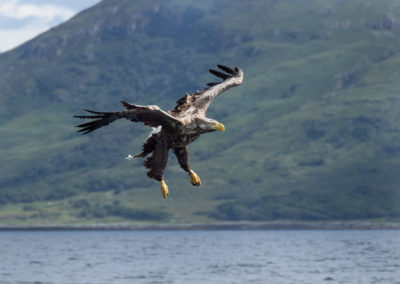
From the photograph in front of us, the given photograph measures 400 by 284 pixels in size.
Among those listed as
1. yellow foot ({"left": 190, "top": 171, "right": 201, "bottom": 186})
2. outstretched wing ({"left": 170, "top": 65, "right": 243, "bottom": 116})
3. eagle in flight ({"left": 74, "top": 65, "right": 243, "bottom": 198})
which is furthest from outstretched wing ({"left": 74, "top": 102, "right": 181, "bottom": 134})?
yellow foot ({"left": 190, "top": 171, "right": 201, "bottom": 186})

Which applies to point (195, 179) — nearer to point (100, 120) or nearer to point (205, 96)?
point (100, 120)

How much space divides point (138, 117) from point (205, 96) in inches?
145

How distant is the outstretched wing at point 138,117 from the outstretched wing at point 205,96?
93 cm

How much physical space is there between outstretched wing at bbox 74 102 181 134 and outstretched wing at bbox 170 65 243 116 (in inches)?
36.6

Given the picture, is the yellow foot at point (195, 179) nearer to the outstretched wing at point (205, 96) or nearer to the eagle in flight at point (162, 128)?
the eagle in flight at point (162, 128)

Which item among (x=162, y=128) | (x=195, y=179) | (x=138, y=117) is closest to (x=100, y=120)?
(x=138, y=117)

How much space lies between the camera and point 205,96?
1021 inches

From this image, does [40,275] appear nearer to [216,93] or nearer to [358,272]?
[358,272]

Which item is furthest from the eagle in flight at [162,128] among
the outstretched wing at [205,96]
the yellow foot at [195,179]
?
the outstretched wing at [205,96]

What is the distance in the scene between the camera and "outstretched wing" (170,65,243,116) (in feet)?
80.1

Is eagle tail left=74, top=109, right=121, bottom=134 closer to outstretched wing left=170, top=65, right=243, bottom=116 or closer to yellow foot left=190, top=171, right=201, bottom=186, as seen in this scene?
outstretched wing left=170, top=65, right=243, bottom=116

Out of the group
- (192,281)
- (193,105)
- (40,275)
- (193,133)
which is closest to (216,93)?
(193,105)

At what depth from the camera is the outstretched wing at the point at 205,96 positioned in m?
24.4

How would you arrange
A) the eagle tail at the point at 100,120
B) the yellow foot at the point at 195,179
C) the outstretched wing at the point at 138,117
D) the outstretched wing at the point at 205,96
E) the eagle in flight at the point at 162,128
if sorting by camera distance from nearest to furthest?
the outstretched wing at the point at 138,117, the eagle in flight at the point at 162,128, the yellow foot at the point at 195,179, the eagle tail at the point at 100,120, the outstretched wing at the point at 205,96
